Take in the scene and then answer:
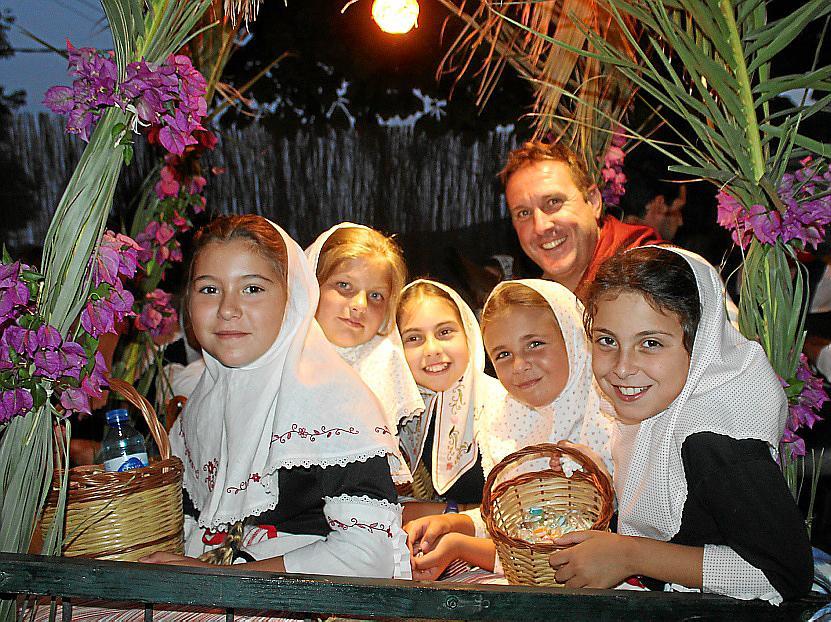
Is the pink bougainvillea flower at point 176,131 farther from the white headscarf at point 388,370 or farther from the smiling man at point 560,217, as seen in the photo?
the smiling man at point 560,217

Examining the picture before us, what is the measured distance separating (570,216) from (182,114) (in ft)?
6.62

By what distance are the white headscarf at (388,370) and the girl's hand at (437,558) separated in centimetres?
58

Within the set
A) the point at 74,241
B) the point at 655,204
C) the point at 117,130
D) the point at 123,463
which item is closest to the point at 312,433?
the point at 123,463

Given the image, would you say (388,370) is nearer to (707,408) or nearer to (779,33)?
(707,408)

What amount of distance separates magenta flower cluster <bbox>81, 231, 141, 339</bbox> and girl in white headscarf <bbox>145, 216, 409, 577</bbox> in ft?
1.30

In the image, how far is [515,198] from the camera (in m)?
3.91

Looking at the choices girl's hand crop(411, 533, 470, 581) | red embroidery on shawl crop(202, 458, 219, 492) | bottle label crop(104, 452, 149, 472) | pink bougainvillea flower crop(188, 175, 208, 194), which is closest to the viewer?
bottle label crop(104, 452, 149, 472)

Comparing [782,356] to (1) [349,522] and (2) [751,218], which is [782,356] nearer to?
(2) [751,218]

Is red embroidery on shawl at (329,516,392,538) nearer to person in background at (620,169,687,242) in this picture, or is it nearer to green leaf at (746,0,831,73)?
green leaf at (746,0,831,73)

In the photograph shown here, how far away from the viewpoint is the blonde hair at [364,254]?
11.2 feet

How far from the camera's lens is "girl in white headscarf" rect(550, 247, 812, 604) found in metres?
2.09

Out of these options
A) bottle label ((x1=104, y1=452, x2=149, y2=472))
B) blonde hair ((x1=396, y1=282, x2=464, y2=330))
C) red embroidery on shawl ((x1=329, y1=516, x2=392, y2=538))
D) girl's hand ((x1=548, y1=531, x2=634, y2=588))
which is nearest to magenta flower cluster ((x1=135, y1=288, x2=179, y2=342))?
blonde hair ((x1=396, y1=282, x2=464, y2=330))

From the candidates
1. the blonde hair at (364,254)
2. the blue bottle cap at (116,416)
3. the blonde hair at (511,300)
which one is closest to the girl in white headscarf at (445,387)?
the blonde hair at (364,254)

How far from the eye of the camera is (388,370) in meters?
3.43
